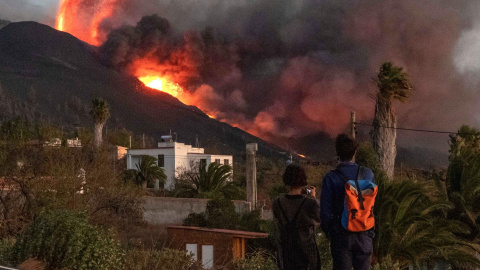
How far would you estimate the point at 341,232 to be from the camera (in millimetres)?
5410

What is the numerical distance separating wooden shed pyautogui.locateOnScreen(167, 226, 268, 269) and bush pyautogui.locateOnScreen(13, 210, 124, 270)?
749 centimetres

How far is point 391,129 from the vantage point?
715 inches

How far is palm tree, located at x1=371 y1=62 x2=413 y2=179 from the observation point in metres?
17.6

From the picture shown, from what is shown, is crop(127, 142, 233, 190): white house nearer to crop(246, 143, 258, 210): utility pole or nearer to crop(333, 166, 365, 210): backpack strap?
crop(246, 143, 258, 210): utility pole

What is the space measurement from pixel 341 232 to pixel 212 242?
11823 mm

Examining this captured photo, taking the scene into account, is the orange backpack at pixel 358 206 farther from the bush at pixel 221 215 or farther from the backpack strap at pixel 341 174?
the bush at pixel 221 215

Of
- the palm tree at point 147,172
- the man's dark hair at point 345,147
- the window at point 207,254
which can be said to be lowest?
the window at point 207,254

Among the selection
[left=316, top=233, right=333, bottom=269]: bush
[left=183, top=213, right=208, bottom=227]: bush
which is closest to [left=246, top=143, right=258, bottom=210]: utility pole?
[left=183, top=213, right=208, bottom=227]: bush

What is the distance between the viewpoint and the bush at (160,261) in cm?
918

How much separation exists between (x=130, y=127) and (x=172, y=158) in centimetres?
12216

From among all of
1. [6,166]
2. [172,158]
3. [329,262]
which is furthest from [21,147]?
[172,158]

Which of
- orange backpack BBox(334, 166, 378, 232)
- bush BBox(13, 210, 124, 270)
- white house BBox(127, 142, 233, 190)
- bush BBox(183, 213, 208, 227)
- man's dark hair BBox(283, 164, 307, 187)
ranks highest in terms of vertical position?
white house BBox(127, 142, 233, 190)

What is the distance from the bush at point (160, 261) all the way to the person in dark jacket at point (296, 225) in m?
3.98

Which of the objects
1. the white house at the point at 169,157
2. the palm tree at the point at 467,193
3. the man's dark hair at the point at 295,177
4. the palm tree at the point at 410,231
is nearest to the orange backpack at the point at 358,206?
the man's dark hair at the point at 295,177
